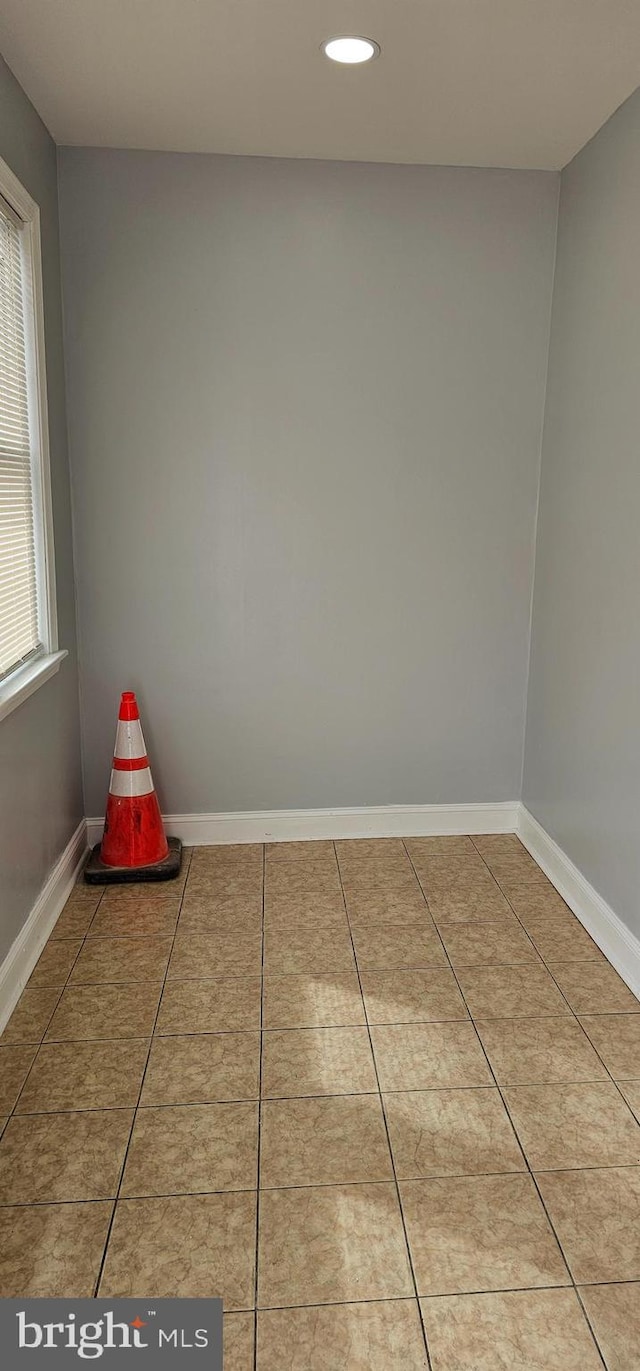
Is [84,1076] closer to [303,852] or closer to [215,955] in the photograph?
[215,955]

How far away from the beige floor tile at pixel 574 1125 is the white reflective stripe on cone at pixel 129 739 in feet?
5.76

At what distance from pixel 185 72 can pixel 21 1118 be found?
269 cm

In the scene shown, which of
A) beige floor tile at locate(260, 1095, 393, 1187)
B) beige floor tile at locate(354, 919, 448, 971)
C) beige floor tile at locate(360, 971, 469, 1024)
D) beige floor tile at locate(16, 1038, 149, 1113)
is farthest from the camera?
beige floor tile at locate(354, 919, 448, 971)

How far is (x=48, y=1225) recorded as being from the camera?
178 centimetres

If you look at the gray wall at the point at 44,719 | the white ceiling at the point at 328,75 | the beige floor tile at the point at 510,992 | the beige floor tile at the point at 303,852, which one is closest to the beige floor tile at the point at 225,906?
the beige floor tile at the point at 303,852

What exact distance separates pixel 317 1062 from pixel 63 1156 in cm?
63

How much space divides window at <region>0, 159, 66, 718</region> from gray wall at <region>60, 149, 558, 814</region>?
1.41ft

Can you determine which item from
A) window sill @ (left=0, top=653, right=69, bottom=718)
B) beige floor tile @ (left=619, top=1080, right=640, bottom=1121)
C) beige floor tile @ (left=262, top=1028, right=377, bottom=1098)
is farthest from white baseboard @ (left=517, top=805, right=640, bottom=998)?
window sill @ (left=0, top=653, right=69, bottom=718)

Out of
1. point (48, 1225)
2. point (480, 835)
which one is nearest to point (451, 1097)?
point (48, 1225)

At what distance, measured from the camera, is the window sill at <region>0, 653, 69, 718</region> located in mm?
2385

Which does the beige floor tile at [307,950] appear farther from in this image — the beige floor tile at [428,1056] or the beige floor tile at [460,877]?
the beige floor tile at [460,877]

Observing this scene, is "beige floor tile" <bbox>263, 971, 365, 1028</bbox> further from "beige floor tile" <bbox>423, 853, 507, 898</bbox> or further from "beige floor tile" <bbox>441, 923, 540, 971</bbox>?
"beige floor tile" <bbox>423, 853, 507, 898</bbox>

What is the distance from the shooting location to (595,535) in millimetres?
2957

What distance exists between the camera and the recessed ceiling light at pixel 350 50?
2.38 meters
